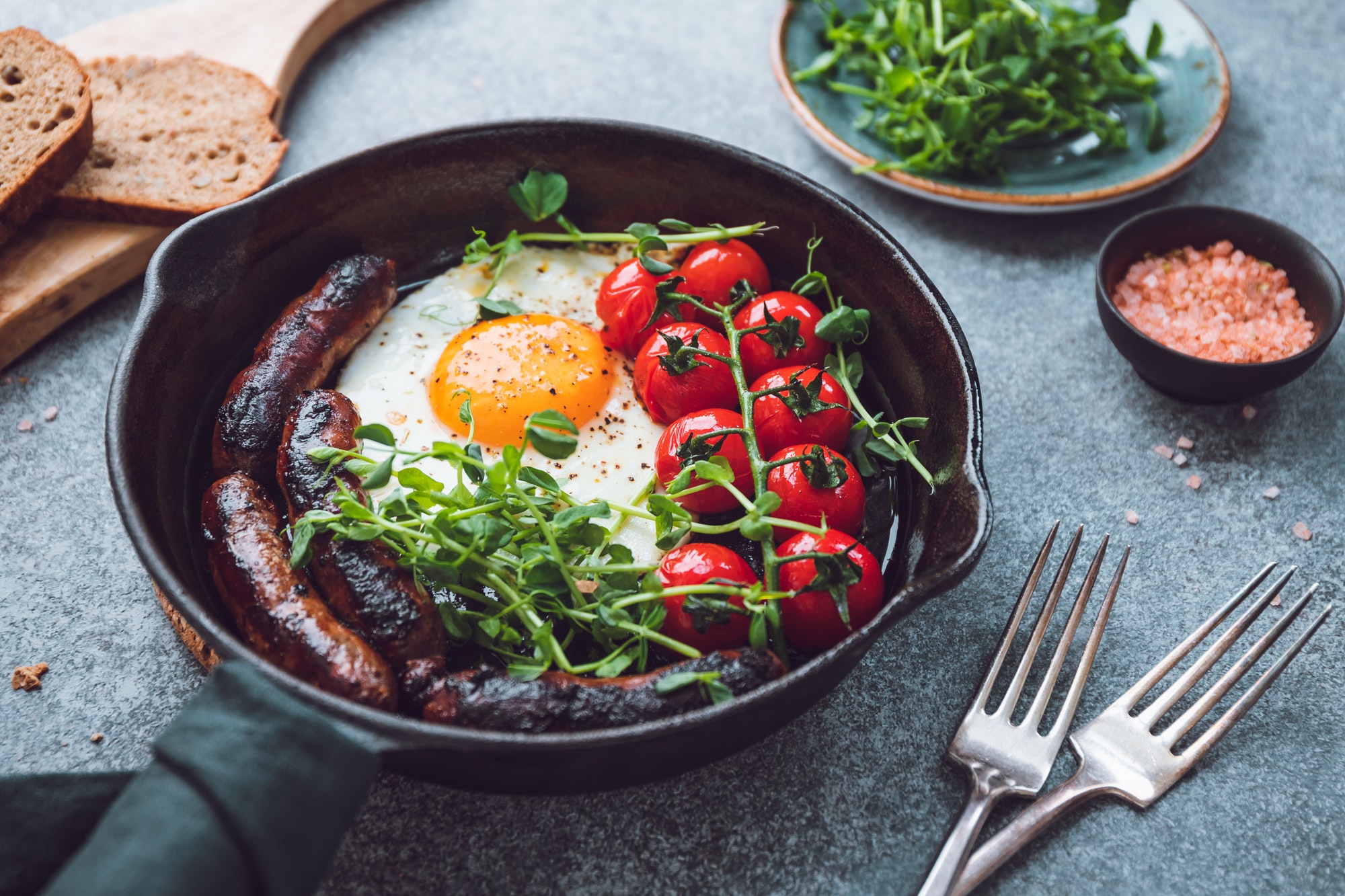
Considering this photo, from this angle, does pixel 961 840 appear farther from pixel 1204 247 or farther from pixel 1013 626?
pixel 1204 247

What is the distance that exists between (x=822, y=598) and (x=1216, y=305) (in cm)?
141

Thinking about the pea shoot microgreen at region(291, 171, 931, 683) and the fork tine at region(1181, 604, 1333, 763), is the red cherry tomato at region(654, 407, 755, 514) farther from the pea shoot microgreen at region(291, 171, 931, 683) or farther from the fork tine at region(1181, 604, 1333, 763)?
the fork tine at region(1181, 604, 1333, 763)

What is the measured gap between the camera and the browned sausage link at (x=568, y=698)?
146cm

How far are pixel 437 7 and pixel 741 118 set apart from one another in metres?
1.15

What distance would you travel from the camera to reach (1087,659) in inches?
71.7

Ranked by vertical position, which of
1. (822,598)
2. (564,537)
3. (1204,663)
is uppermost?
(564,537)

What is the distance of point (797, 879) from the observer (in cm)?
165

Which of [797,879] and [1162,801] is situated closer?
[797,879]

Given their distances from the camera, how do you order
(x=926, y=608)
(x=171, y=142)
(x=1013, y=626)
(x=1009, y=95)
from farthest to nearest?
(x=1009, y=95), (x=171, y=142), (x=926, y=608), (x=1013, y=626)

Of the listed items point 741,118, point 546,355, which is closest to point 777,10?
point 741,118

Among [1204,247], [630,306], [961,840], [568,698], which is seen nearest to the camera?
[568,698]

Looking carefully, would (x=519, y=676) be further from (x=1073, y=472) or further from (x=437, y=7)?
(x=437, y=7)

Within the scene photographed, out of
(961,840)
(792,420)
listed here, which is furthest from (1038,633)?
(792,420)

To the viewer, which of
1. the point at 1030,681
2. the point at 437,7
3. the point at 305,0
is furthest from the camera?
the point at 437,7
